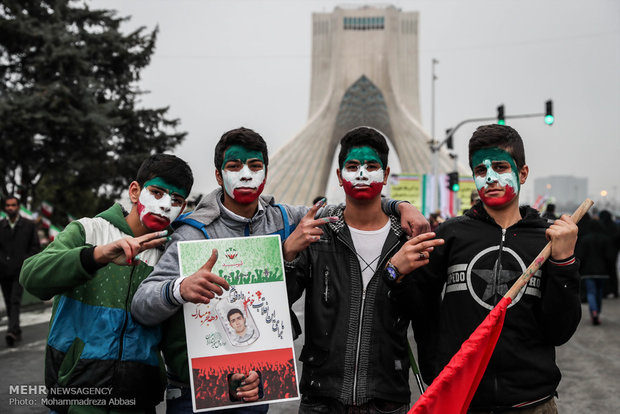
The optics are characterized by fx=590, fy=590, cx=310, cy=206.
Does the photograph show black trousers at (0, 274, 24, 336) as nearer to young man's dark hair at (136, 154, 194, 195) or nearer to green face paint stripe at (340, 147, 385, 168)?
young man's dark hair at (136, 154, 194, 195)

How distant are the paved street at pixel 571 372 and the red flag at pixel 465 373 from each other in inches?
91.3

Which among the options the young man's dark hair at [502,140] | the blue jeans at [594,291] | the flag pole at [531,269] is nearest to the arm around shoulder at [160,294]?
the flag pole at [531,269]

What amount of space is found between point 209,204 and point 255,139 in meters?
0.31

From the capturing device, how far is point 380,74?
3816 cm

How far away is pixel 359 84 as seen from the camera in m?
38.2

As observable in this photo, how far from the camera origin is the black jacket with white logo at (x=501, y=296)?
1.99 metres

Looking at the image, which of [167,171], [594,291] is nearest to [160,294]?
[167,171]

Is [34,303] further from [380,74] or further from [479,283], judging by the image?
[380,74]

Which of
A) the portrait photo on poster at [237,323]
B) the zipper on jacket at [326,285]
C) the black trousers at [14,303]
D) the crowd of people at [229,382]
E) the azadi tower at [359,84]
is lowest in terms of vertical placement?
the black trousers at [14,303]

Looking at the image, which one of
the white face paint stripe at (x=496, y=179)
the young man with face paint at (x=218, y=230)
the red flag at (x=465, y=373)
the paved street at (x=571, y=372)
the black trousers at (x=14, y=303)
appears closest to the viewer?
the red flag at (x=465, y=373)

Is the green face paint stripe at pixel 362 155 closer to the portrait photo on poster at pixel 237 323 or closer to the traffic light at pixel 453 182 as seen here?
the portrait photo on poster at pixel 237 323

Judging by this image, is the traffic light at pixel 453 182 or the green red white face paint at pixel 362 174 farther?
the traffic light at pixel 453 182

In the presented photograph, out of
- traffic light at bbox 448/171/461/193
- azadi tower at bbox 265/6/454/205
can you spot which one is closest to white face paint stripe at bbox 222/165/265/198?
traffic light at bbox 448/171/461/193

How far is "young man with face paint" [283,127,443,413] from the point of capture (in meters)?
2.11
